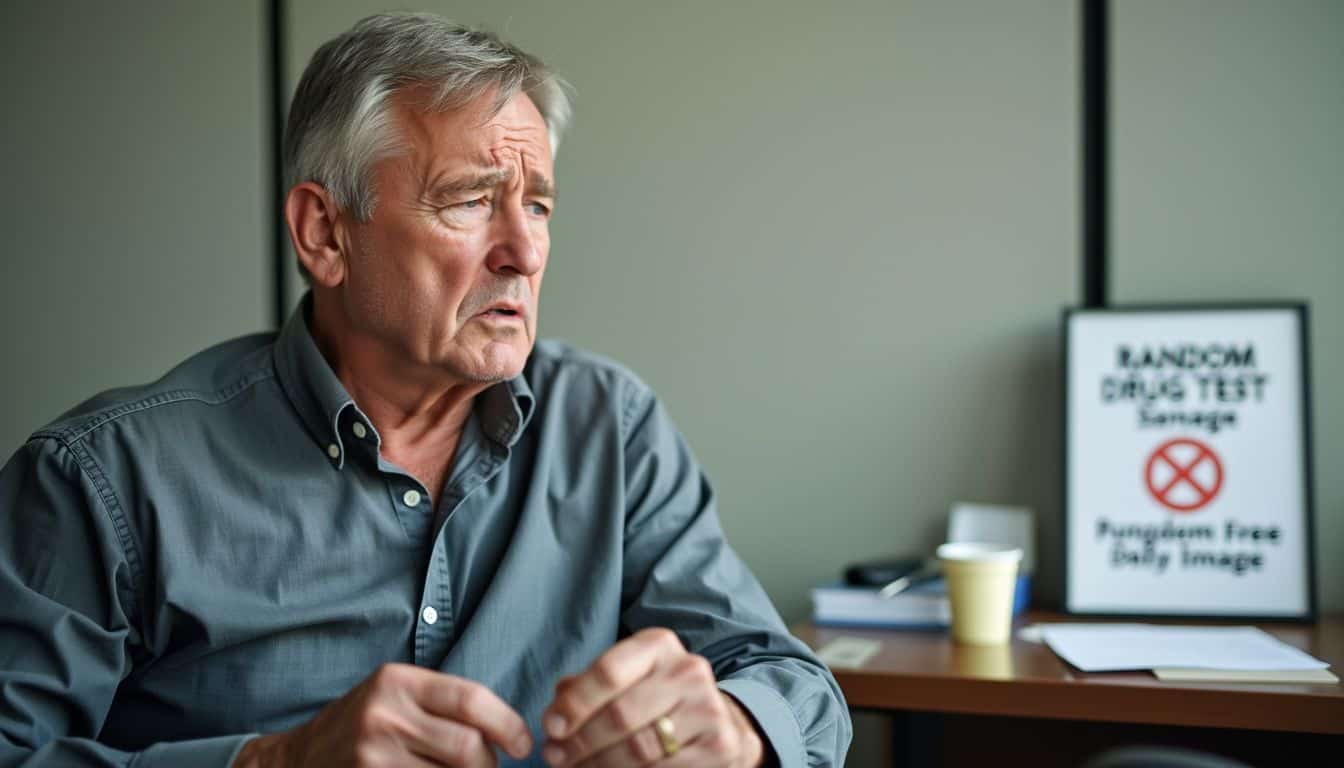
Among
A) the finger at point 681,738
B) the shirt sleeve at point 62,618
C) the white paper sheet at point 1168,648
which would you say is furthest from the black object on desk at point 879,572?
the shirt sleeve at point 62,618

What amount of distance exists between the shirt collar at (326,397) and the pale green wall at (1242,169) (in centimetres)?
97

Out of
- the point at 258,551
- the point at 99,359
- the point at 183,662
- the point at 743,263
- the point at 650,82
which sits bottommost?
the point at 183,662

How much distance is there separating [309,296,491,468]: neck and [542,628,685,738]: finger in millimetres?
483

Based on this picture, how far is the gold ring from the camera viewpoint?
945 mm

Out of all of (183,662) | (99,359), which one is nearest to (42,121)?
(99,359)

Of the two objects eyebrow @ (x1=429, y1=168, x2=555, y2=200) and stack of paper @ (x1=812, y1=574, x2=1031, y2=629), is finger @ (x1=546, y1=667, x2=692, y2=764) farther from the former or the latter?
stack of paper @ (x1=812, y1=574, x2=1031, y2=629)

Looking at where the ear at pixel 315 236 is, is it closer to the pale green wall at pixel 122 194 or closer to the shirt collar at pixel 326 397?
the shirt collar at pixel 326 397

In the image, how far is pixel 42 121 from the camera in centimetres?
219

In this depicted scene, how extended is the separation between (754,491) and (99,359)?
4.30ft

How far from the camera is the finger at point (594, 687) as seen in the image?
921 mm

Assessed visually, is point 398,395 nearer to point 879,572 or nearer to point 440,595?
point 440,595

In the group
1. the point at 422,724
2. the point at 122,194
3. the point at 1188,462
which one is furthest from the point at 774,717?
the point at 122,194

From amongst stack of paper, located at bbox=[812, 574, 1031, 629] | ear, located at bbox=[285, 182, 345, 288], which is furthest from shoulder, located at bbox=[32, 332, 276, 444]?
stack of paper, located at bbox=[812, 574, 1031, 629]

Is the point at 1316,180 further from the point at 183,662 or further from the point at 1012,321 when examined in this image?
the point at 183,662
